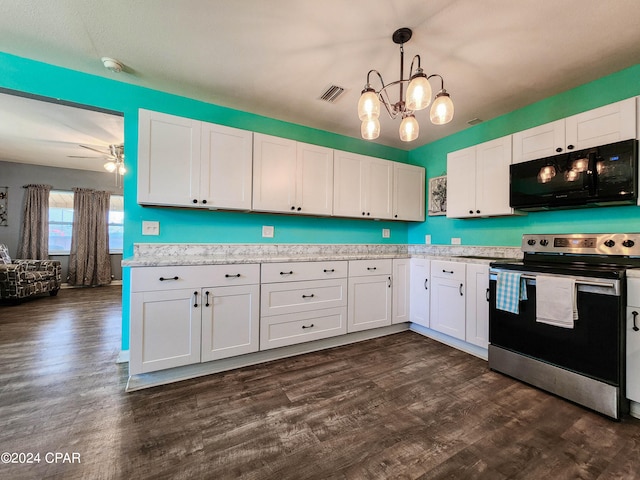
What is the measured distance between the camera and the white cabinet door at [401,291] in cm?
310

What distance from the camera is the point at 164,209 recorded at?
8.22ft

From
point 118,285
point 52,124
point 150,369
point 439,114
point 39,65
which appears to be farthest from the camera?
point 118,285

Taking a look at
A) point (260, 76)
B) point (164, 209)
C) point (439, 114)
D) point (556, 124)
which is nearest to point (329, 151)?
point (260, 76)

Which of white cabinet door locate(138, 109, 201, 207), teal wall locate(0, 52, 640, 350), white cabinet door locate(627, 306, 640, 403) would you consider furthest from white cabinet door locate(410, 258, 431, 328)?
white cabinet door locate(138, 109, 201, 207)

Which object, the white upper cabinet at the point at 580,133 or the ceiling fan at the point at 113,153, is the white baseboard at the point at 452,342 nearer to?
the white upper cabinet at the point at 580,133

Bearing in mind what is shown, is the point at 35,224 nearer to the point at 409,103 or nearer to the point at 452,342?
the point at 409,103

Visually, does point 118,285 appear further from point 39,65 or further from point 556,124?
point 556,124

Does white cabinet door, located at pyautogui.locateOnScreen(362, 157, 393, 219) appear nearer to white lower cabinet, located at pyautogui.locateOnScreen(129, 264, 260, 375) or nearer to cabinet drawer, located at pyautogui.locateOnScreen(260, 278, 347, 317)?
cabinet drawer, located at pyautogui.locateOnScreen(260, 278, 347, 317)

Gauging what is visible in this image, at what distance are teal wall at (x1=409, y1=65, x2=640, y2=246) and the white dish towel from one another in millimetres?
811

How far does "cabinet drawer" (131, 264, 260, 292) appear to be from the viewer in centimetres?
193

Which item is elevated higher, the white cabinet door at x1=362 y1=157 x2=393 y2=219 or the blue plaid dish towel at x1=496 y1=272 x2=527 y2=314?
the white cabinet door at x1=362 y1=157 x2=393 y2=219

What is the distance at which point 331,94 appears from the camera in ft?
8.27

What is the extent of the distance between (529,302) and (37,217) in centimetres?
836

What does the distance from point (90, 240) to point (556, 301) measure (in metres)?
8.00
